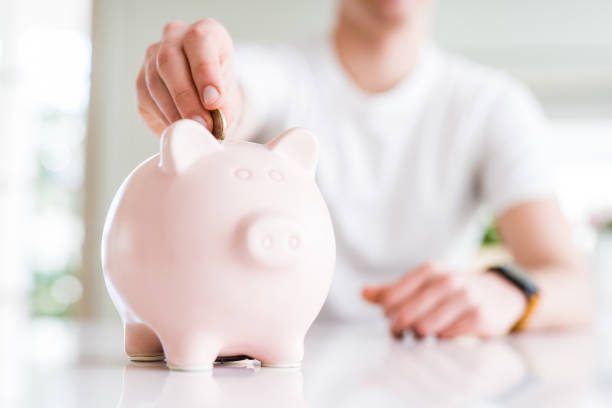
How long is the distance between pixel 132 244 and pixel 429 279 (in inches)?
23.9

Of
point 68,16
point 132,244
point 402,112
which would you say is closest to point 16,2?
point 68,16

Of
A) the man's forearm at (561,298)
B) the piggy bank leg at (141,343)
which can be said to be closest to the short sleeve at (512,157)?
the man's forearm at (561,298)

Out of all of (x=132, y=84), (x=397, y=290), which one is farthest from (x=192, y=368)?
(x=132, y=84)

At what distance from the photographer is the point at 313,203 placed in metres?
0.55

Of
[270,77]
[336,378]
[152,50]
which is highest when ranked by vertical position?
[270,77]

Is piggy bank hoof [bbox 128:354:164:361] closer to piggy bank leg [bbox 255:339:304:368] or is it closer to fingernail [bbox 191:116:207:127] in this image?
piggy bank leg [bbox 255:339:304:368]

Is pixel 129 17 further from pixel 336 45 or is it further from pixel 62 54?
pixel 336 45

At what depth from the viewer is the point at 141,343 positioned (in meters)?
0.59

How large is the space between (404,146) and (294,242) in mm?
1140

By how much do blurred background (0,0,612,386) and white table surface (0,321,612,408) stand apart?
2.29m

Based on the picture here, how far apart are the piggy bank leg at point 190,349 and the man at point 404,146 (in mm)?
819

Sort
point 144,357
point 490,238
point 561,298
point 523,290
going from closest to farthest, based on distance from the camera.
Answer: point 144,357
point 523,290
point 561,298
point 490,238

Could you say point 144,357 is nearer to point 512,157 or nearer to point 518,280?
point 518,280

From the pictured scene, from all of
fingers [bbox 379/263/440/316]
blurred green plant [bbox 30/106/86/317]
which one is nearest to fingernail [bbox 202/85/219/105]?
fingers [bbox 379/263/440/316]
